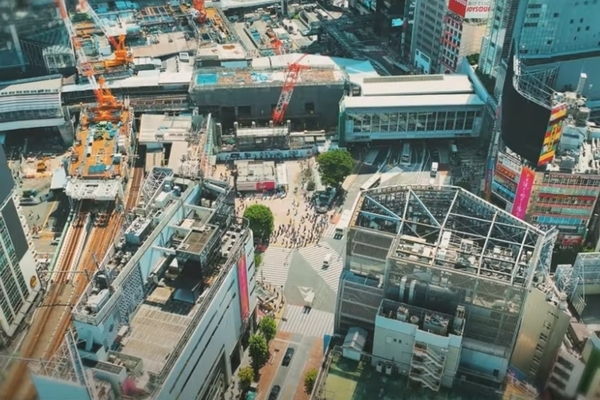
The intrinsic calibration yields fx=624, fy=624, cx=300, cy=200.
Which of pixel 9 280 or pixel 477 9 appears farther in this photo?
pixel 477 9

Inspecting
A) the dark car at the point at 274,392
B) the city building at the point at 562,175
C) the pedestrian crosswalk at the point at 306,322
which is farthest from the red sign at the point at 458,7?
the dark car at the point at 274,392

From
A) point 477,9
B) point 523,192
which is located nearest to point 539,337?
point 523,192

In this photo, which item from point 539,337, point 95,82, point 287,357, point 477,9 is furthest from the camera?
point 477,9

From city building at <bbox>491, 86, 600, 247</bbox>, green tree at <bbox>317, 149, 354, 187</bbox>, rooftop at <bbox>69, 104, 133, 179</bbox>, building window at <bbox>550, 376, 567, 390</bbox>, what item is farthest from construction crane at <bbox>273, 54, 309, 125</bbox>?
building window at <bbox>550, 376, 567, 390</bbox>

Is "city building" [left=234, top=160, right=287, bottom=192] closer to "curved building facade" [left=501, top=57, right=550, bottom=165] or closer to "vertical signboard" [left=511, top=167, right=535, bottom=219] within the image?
"curved building facade" [left=501, top=57, right=550, bottom=165]

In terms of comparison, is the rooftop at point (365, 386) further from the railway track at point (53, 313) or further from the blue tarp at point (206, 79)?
the blue tarp at point (206, 79)

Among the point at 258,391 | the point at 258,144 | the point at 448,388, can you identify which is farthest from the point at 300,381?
the point at 258,144

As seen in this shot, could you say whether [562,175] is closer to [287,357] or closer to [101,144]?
[287,357]

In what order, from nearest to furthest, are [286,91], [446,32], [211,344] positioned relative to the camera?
[211,344]
[286,91]
[446,32]
